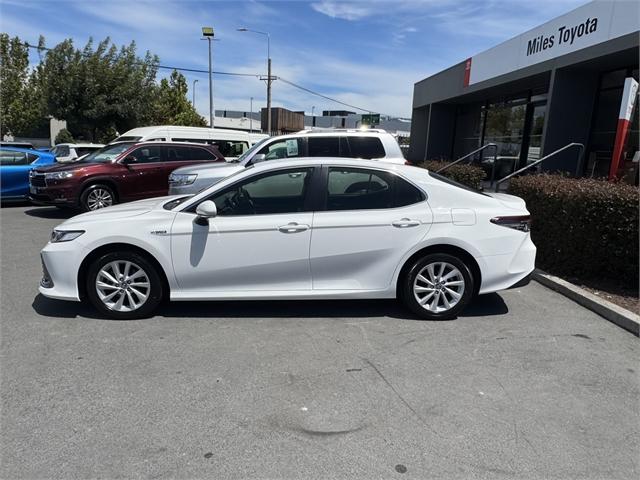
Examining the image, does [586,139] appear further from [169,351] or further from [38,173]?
[38,173]

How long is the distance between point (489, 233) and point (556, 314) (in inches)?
47.6

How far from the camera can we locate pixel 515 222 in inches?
183

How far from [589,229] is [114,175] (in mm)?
9154

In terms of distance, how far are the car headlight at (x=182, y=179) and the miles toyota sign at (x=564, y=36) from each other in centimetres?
856

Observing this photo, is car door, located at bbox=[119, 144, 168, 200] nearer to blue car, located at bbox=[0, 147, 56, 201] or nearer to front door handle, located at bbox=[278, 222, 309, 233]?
blue car, located at bbox=[0, 147, 56, 201]

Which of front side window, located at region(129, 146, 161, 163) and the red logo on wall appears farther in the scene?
A: the red logo on wall

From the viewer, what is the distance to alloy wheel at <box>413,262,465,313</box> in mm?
4570

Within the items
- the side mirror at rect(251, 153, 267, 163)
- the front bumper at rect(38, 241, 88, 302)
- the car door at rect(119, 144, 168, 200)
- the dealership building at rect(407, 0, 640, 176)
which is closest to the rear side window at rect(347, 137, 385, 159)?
the side mirror at rect(251, 153, 267, 163)

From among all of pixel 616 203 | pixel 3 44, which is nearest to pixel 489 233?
pixel 616 203

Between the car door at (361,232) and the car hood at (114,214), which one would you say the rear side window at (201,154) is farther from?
the car door at (361,232)

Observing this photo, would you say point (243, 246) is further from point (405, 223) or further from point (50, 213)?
point (50, 213)

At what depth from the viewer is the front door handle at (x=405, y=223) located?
177 inches

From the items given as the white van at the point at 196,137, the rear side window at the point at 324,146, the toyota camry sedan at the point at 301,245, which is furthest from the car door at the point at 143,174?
the toyota camry sedan at the point at 301,245

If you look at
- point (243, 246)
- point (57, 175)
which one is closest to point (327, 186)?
point (243, 246)
